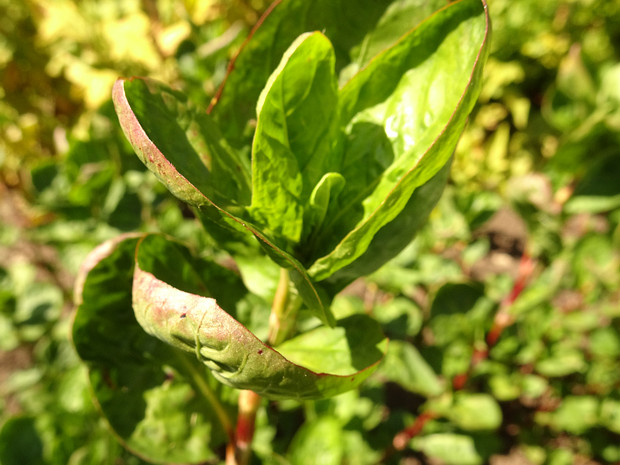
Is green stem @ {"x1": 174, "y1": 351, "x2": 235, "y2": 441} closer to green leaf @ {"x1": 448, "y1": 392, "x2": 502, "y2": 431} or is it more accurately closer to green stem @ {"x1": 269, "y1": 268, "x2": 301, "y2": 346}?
green stem @ {"x1": 269, "y1": 268, "x2": 301, "y2": 346}

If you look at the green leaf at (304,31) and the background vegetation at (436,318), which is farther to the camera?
the background vegetation at (436,318)

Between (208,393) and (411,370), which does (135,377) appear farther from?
(411,370)

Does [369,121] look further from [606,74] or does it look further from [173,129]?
[606,74]

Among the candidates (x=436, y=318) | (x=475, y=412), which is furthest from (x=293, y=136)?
(x=475, y=412)

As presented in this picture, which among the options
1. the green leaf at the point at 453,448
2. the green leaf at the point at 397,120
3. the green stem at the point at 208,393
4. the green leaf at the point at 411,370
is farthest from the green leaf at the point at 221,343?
the green leaf at the point at 453,448

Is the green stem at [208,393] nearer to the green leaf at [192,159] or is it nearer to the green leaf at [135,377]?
the green leaf at [135,377]

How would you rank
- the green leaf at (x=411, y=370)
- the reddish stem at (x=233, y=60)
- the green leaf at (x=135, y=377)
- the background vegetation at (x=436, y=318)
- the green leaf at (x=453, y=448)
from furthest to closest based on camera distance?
the green leaf at (x=453, y=448) → the green leaf at (x=411, y=370) → the background vegetation at (x=436, y=318) → the green leaf at (x=135, y=377) → the reddish stem at (x=233, y=60)
